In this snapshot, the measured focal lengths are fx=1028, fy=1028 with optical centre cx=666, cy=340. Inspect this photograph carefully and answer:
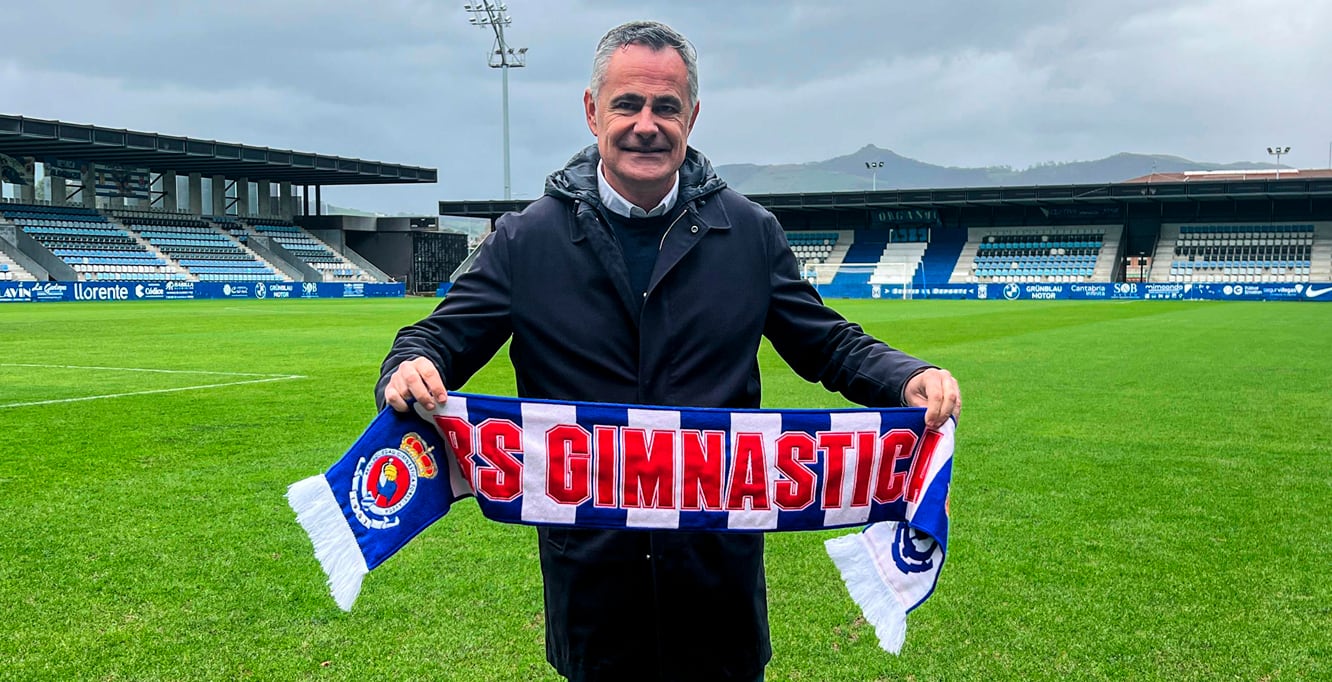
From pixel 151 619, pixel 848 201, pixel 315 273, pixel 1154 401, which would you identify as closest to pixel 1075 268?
pixel 848 201

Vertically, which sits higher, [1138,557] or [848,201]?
[848,201]

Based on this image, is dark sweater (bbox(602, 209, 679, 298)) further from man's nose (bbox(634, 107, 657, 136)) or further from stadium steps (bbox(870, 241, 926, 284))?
stadium steps (bbox(870, 241, 926, 284))

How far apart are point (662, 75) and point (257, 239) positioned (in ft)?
194

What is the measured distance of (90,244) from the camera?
1897 inches

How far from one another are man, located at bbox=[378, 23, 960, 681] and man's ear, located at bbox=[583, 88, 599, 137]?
1cm

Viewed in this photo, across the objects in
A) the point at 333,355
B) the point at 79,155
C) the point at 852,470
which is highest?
the point at 79,155

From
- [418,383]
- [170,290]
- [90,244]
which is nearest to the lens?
[418,383]

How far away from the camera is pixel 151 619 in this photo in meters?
4.04

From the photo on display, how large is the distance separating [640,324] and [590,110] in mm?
542

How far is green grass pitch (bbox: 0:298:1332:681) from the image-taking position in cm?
377

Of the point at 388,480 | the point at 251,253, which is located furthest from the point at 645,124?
the point at 251,253

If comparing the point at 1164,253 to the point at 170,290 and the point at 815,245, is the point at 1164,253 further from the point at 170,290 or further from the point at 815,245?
the point at 170,290

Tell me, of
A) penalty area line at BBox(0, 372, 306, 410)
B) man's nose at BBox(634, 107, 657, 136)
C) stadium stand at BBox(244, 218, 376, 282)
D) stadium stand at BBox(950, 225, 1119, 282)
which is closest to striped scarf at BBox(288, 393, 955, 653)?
man's nose at BBox(634, 107, 657, 136)

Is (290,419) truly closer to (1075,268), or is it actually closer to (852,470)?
(852,470)
